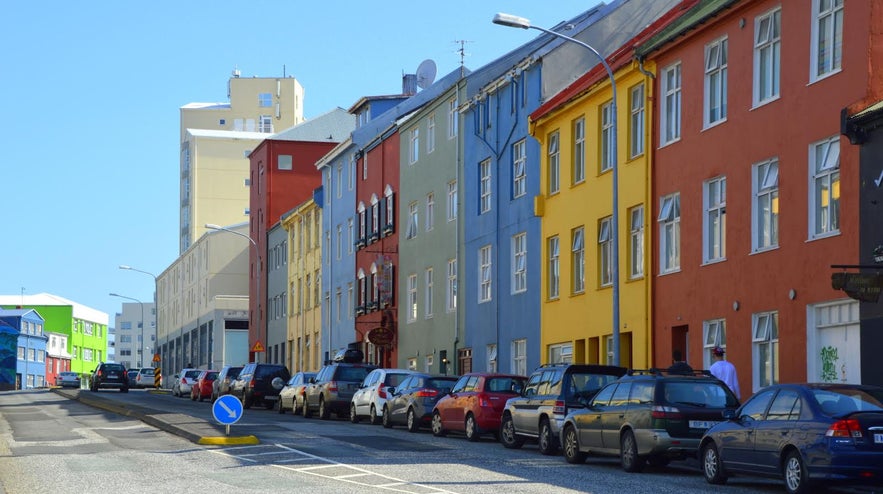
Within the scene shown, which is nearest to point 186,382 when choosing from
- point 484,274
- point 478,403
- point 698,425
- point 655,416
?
point 484,274

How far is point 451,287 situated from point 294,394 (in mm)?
6737

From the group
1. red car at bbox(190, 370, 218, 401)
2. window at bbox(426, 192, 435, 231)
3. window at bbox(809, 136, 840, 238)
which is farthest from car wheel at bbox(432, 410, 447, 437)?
red car at bbox(190, 370, 218, 401)

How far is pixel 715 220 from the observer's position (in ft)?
93.5

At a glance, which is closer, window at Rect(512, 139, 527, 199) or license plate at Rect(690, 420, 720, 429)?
license plate at Rect(690, 420, 720, 429)

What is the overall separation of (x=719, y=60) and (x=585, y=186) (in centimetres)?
770

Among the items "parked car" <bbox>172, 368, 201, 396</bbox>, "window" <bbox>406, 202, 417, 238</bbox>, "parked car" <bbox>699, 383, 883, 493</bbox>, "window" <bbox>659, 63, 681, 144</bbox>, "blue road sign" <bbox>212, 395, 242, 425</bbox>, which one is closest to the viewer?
"parked car" <bbox>699, 383, 883, 493</bbox>

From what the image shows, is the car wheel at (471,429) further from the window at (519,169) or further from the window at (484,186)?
the window at (484,186)

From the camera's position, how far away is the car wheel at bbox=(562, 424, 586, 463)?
73.7 feet

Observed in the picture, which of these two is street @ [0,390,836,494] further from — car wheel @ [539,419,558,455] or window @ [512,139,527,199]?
window @ [512,139,527,199]

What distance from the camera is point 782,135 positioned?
25.5 meters

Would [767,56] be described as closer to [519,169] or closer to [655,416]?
[655,416]

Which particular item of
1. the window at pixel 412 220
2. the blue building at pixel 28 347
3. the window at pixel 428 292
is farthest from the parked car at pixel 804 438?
the blue building at pixel 28 347

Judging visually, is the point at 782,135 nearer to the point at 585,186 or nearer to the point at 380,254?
the point at 585,186

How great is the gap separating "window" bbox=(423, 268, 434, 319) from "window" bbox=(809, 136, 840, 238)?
25.8 m
